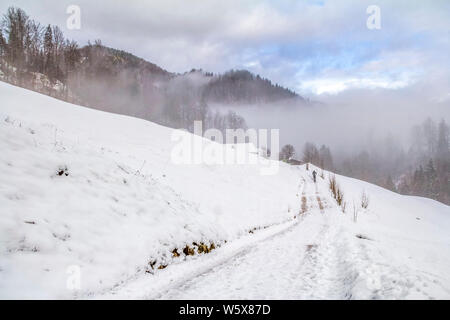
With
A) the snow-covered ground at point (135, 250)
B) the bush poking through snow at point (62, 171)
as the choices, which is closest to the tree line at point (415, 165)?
the snow-covered ground at point (135, 250)

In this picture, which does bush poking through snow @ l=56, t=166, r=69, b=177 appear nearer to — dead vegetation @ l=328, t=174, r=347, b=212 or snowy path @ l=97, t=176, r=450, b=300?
snowy path @ l=97, t=176, r=450, b=300

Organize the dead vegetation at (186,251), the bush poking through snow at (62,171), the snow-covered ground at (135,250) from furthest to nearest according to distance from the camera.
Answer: the bush poking through snow at (62,171) < the dead vegetation at (186,251) < the snow-covered ground at (135,250)

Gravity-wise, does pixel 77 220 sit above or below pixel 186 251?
above

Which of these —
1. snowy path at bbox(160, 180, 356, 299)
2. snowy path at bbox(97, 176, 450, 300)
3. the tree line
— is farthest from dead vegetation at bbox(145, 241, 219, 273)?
the tree line

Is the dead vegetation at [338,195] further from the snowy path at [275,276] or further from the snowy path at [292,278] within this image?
the snowy path at [292,278]

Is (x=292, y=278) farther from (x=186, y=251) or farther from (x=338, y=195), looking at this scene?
(x=338, y=195)

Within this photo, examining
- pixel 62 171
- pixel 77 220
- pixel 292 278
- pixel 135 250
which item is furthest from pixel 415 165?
pixel 77 220

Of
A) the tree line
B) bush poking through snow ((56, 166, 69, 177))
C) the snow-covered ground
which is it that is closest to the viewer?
the snow-covered ground

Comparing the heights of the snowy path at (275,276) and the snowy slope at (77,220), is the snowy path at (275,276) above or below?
below

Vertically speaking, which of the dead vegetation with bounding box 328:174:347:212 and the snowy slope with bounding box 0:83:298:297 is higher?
the snowy slope with bounding box 0:83:298:297

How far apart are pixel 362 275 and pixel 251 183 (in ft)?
60.7

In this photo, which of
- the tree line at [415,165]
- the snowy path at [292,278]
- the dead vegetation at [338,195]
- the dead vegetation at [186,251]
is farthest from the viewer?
the tree line at [415,165]

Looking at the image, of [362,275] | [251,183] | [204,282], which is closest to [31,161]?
[204,282]

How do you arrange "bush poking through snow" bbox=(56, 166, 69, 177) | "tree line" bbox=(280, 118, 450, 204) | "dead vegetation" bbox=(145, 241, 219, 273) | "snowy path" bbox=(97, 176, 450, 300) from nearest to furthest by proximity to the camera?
1. "snowy path" bbox=(97, 176, 450, 300)
2. "dead vegetation" bbox=(145, 241, 219, 273)
3. "bush poking through snow" bbox=(56, 166, 69, 177)
4. "tree line" bbox=(280, 118, 450, 204)
